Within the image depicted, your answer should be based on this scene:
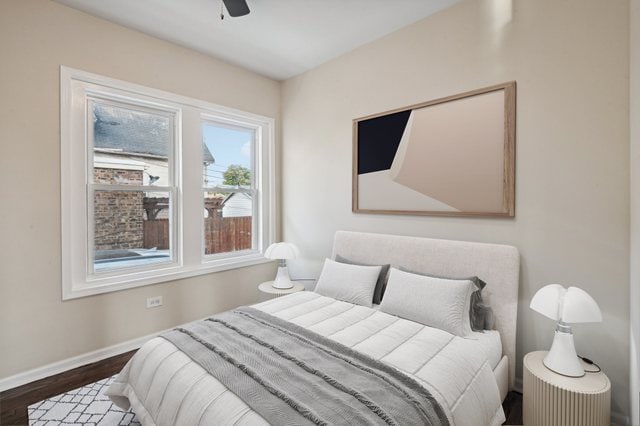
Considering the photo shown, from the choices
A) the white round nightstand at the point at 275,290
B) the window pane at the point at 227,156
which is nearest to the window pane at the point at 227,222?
the window pane at the point at 227,156

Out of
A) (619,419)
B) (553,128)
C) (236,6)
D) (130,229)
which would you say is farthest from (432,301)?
(130,229)

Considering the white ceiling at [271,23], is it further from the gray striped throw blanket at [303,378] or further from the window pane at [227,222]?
the gray striped throw blanket at [303,378]

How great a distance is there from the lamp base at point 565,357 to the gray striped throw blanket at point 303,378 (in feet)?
2.74

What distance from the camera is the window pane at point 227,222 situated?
3611 millimetres

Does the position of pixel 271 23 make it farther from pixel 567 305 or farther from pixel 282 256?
pixel 567 305

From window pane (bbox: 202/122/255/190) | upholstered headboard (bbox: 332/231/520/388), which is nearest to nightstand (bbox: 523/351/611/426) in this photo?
upholstered headboard (bbox: 332/231/520/388)

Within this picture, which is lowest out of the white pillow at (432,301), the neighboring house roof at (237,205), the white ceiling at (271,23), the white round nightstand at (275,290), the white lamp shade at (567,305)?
the white round nightstand at (275,290)

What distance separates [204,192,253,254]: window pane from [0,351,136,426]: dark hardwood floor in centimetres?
138

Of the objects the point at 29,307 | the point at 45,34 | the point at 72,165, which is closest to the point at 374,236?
the point at 72,165

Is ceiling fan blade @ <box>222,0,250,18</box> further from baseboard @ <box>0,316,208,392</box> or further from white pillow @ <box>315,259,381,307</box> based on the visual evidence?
baseboard @ <box>0,316,208,392</box>

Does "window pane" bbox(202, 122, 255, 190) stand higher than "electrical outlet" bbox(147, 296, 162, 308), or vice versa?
"window pane" bbox(202, 122, 255, 190)

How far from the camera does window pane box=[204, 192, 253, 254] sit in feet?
11.8

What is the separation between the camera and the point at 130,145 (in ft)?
9.89

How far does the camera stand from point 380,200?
3.06m
